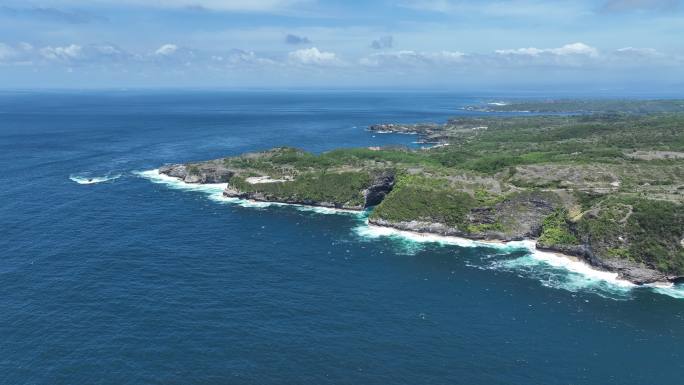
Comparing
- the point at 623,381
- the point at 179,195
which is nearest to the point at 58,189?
the point at 179,195

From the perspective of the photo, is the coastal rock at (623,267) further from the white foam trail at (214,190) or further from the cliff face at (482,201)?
the white foam trail at (214,190)

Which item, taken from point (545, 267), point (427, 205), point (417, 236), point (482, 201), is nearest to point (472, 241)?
point (482, 201)

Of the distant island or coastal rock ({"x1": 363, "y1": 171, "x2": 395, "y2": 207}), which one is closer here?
the distant island

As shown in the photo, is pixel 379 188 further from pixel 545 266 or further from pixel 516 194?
pixel 545 266

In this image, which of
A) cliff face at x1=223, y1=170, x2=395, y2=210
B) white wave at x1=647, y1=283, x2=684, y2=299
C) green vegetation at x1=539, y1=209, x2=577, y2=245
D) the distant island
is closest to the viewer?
white wave at x1=647, y1=283, x2=684, y2=299

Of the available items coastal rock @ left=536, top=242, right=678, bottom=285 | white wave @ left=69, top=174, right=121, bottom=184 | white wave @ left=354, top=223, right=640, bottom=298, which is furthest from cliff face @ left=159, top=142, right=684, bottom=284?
white wave @ left=69, top=174, right=121, bottom=184

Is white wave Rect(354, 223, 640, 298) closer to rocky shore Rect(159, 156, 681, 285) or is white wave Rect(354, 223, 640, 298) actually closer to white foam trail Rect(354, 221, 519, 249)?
white foam trail Rect(354, 221, 519, 249)

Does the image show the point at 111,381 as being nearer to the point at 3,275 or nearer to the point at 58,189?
the point at 3,275
